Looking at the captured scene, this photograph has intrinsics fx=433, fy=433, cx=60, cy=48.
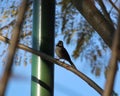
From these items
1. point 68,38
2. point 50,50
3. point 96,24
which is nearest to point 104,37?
point 96,24

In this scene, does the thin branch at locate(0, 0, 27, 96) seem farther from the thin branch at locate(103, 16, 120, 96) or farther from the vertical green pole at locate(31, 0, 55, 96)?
the vertical green pole at locate(31, 0, 55, 96)

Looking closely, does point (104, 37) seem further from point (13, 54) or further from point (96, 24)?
point (13, 54)

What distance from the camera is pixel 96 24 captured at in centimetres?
244

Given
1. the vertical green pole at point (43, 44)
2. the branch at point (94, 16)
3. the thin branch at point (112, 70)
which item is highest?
the branch at point (94, 16)

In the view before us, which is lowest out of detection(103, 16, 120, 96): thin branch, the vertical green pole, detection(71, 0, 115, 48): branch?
detection(103, 16, 120, 96): thin branch

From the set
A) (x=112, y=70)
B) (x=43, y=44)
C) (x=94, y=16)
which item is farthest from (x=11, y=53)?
(x=94, y=16)

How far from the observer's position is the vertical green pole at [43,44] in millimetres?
2264

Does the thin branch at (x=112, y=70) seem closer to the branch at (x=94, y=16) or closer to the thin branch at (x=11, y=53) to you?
the thin branch at (x=11, y=53)

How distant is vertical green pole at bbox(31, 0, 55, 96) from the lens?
2.26 m

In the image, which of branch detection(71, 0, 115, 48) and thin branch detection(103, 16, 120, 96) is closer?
thin branch detection(103, 16, 120, 96)

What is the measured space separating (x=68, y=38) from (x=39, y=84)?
0.86 metres

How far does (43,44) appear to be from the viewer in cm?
232

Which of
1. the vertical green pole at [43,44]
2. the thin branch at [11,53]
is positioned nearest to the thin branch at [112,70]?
the thin branch at [11,53]

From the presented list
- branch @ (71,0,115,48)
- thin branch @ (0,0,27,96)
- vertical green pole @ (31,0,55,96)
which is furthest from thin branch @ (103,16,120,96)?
branch @ (71,0,115,48)
